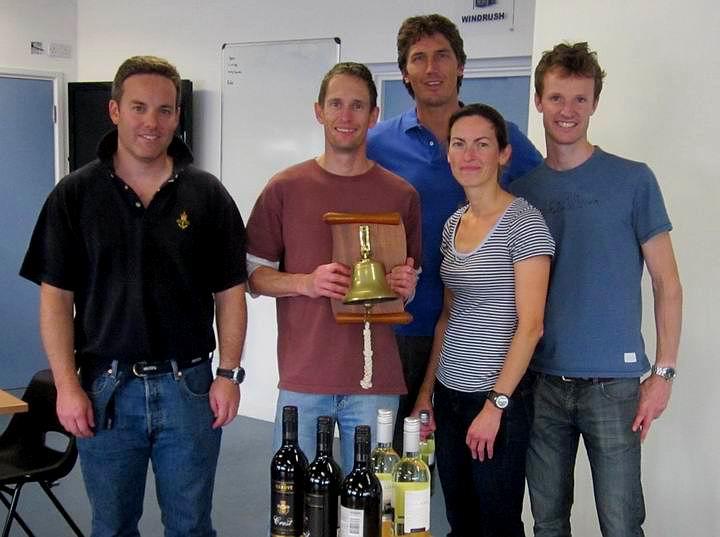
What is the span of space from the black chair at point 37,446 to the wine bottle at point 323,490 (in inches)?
62.4

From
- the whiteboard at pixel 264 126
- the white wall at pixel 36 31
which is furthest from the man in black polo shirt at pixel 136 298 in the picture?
the white wall at pixel 36 31

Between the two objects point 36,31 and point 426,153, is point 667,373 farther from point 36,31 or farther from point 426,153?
point 36,31

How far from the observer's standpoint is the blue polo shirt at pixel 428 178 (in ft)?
8.03

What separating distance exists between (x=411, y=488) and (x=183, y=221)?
3.18 ft

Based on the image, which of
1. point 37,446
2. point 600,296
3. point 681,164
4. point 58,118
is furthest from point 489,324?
point 58,118

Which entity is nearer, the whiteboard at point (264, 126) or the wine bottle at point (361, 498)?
the wine bottle at point (361, 498)

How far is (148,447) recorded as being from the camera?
215 cm

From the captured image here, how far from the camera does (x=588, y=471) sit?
117 inches

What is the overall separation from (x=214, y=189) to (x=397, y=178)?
1.69 feet

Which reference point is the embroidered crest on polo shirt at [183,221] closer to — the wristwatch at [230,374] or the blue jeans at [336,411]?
the wristwatch at [230,374]

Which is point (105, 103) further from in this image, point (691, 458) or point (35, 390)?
point (691, 458)

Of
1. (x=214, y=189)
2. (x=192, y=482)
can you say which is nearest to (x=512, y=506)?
(x=192, y=482)

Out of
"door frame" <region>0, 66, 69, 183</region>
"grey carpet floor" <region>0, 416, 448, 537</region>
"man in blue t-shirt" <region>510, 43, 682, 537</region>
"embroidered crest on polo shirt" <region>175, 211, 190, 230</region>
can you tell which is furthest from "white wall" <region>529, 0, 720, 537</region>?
"door frame" <region>0, 66, 69, 183</region>

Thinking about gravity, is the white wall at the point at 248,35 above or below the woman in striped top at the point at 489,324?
above
